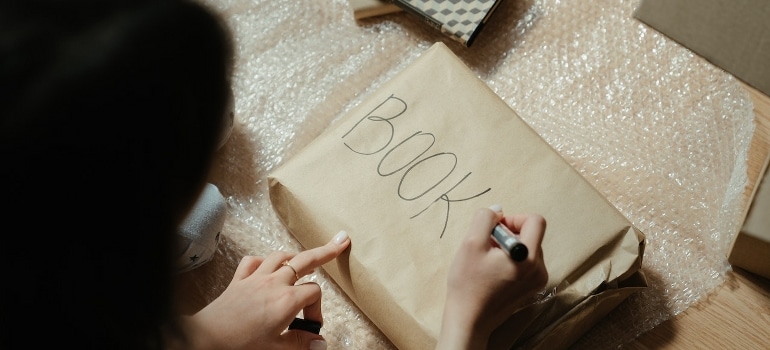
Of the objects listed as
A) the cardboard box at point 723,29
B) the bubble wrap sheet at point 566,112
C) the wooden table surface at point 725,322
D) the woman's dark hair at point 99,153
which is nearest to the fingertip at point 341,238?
the bubble wrap sheet at point 566,112

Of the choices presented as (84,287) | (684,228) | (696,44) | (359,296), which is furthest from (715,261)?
(84,287)

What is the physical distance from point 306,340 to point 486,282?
7.7 inches

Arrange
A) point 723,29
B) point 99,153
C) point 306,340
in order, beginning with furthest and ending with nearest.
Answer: point 723,29, point 306,340, point 99,153

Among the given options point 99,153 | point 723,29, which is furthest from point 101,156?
point 723,29

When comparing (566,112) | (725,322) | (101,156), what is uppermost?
(101,156)

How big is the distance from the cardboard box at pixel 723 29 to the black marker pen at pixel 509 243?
395 mm

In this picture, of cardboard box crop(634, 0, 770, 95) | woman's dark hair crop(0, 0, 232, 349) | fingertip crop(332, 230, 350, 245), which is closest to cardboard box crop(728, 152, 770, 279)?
cardboard box crop(634, 0, 770, 95)

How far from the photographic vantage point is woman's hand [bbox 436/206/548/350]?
0.54m

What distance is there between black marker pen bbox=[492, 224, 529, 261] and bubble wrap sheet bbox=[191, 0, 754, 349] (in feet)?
0.69

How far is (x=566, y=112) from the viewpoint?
79cm

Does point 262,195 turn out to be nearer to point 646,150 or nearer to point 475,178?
point 475,178

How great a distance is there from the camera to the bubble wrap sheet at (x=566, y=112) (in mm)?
721

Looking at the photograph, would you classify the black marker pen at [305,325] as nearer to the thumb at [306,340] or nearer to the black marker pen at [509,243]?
the thumb at [306,340]

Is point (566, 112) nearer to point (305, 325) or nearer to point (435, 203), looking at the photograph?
point (435, 203)
